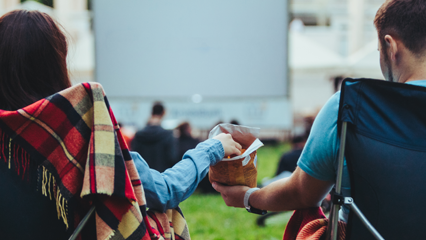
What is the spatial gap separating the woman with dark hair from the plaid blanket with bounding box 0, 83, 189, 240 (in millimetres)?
15

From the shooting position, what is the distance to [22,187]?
104 cm

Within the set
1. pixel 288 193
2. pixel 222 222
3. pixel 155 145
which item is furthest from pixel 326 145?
pixel 155 145

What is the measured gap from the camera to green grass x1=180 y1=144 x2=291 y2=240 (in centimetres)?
407

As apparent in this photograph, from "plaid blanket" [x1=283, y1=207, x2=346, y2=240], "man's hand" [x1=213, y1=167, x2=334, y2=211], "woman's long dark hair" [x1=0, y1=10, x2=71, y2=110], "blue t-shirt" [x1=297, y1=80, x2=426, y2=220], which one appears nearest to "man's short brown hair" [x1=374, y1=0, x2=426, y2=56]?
"blue t-shirt" [x1=297, y1=80, x2=426, y2=220]

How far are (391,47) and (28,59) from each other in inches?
43.8

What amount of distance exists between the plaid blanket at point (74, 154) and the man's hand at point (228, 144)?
1.71ft

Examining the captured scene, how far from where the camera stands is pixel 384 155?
3.61ft

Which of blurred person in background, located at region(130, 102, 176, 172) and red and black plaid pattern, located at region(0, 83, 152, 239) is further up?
red and black plaid pattern, located at region(0, 83, 152, 239)

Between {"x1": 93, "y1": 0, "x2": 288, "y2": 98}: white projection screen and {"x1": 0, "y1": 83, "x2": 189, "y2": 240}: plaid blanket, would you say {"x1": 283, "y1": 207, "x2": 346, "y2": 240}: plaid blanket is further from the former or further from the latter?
{"x1": 93, "y1": 0, "x2": 288, "y2": 98}: white projection screen

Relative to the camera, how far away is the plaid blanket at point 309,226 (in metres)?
1.27

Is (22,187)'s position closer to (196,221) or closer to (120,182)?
(120,182)

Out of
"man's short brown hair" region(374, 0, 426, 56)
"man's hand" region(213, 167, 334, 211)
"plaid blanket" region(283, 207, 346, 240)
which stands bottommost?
"plaid blanket" region(283, 207, 346, 240)

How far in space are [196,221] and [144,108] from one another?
2.01 meters

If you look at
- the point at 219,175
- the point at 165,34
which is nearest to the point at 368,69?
the point at 165,34
